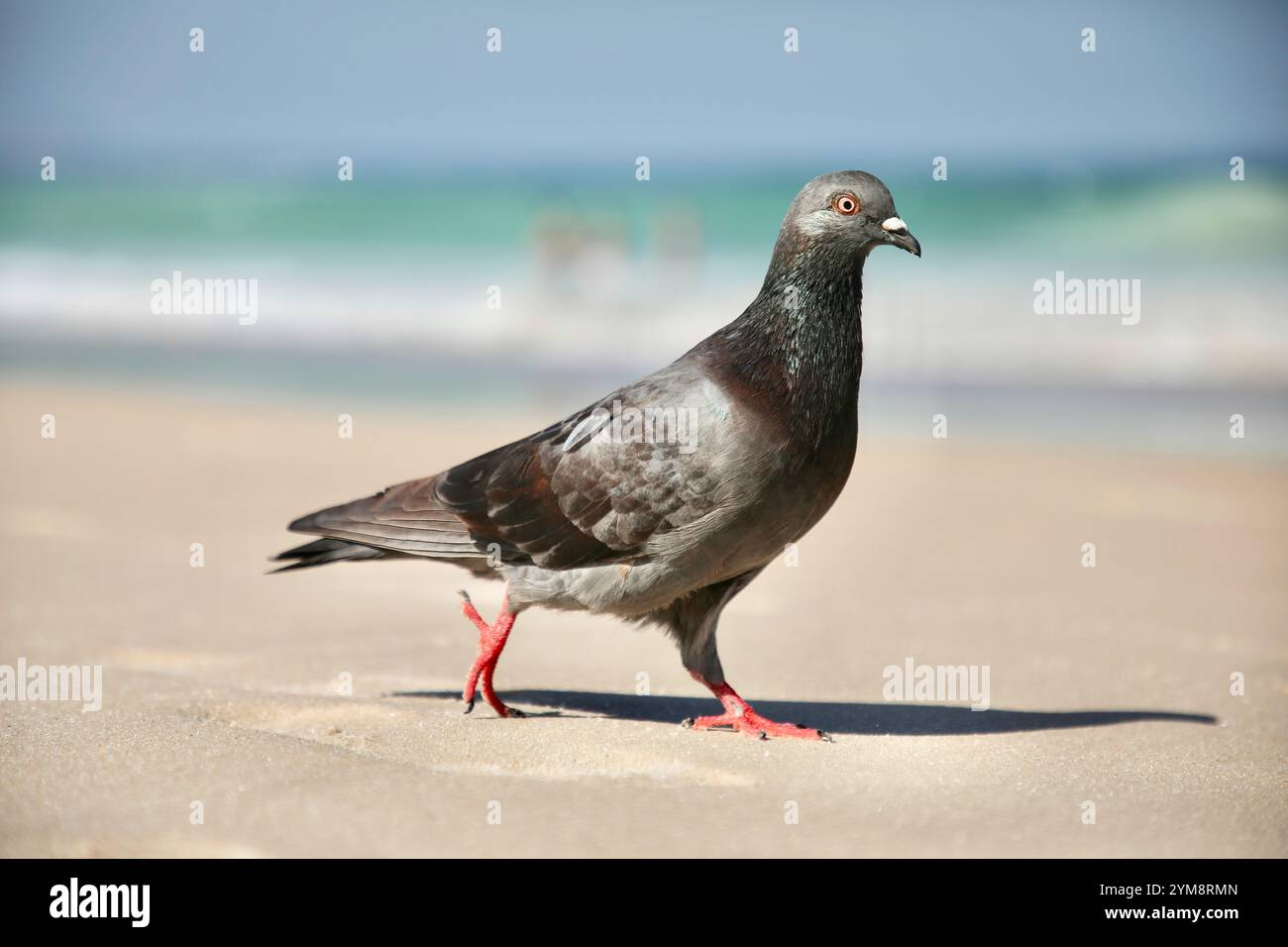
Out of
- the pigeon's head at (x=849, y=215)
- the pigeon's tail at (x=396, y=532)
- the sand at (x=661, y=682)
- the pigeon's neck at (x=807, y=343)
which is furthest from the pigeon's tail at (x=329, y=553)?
the pigeon's head at (x=849, y=215)

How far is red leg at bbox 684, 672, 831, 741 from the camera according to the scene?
18.1 ft

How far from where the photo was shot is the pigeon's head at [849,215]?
17.6 ft

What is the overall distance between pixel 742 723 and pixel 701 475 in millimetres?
1174

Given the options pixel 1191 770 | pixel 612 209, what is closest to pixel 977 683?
pixel 1191 770

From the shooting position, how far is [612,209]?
127 feet

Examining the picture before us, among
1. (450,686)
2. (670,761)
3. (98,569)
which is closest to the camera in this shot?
(670,761)

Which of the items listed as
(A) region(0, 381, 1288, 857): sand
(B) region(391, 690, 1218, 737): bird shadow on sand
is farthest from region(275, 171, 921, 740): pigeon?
(A) region(0, 381, 1288, 857): sand

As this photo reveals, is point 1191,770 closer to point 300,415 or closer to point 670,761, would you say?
point 670,761

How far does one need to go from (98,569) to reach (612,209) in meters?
31.2

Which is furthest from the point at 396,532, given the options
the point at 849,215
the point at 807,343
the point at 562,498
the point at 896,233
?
the point at 896,233

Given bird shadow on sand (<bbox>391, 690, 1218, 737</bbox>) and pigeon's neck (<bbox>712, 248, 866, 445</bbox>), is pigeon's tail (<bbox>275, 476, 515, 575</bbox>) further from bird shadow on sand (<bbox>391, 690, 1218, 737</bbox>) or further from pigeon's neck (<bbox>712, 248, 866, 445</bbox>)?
pigeon's neck (<bbox>712, 248, 866, 445</bbox>)

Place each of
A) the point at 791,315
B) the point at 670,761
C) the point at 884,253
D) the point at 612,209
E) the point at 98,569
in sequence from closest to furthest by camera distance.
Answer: the point at 670,761, the point at 791,315, the point at 98,569, the point at 884,253, the point at 612,209

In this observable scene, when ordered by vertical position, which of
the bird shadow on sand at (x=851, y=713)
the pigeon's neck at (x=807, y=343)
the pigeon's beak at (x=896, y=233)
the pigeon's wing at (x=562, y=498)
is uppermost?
the pigeon's beak at (x=896, y=233)

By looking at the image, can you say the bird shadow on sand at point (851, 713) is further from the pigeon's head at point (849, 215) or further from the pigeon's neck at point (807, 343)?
the pigeon's head at point (849, 215)
